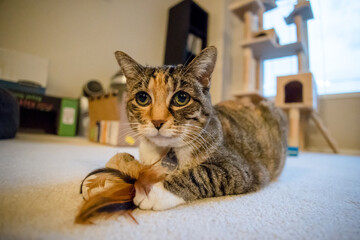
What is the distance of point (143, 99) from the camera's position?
706 millimetres

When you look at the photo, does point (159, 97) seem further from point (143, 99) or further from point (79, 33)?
point (79, 33)

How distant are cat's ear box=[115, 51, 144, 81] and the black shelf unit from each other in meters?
2.21

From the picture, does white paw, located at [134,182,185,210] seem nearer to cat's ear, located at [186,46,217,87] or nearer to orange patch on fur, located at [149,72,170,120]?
orange patch on fur, located at [149,72,170,120]

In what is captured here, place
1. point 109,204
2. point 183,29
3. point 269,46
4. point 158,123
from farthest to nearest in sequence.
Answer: point 183,29
point 269,46
point 158,123
point 109,204

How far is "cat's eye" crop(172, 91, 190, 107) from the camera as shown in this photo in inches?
26.5

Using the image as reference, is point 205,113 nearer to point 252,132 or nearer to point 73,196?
point 252,132

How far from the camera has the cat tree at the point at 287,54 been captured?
229 cm

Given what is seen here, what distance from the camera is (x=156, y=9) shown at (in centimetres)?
352

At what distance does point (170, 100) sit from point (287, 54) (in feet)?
8.69

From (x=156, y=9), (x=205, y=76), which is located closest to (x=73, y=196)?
(x=205, y=76)

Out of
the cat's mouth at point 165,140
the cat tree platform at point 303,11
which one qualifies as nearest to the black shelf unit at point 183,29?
the cat tree platform at point 303,11

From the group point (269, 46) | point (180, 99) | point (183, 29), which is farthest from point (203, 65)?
point (183, 29)

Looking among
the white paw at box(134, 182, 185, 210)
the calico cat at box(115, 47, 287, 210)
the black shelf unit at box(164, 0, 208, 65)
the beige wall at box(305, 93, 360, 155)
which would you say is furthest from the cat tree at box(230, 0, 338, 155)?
the white paw at box(134, 182, 185, 210)

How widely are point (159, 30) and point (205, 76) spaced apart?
328cm
